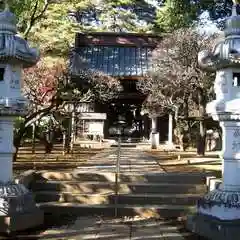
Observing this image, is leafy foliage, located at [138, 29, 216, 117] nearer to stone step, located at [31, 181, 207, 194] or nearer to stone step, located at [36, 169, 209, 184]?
stone step, located at [36, 169, 209, 184]

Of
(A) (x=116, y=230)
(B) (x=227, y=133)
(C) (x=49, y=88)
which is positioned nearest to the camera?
(B) (x=227, y=133)

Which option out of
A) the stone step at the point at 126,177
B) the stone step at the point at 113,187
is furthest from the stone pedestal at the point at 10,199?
the stone step at the point at 126,177

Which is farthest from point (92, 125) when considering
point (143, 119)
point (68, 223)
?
point (68, 223)

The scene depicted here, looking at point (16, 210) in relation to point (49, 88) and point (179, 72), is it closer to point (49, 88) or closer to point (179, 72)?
point (49, 88)

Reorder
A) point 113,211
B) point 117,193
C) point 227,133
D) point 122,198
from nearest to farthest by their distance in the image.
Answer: point 227,133, point 113,211, point 122,198, point 117,193

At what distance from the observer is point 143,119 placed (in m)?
34.6

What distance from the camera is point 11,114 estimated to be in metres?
8.34

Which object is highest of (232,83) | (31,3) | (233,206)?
(31,3)

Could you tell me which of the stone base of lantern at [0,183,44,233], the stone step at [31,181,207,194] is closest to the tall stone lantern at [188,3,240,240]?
the stone step at [31,181,207,194]

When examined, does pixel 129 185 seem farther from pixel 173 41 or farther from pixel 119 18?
pixel 119 18

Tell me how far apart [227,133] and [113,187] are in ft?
12.7

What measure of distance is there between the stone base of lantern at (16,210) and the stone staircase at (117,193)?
101 cm

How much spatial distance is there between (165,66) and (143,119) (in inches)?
525

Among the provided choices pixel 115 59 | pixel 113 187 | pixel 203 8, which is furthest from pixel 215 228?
pixel 115 59
